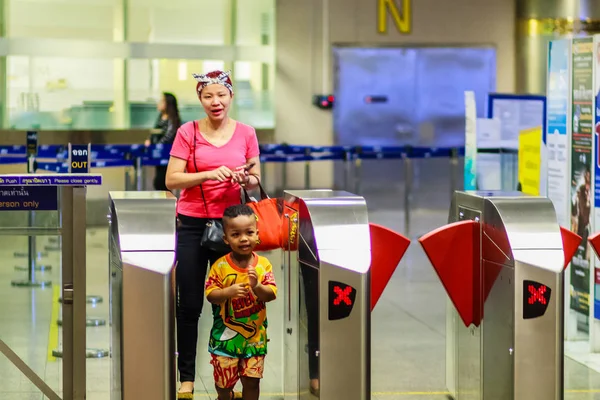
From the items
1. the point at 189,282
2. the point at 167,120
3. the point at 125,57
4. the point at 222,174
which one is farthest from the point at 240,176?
the point at 125,57

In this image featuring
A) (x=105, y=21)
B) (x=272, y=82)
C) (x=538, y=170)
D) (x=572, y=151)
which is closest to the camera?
(x=572, y=151)

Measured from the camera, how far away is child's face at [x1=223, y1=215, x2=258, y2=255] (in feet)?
15.0

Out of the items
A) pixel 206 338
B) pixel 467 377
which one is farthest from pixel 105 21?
pixel 467 377

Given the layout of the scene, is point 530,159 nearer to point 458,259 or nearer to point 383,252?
point 458,259

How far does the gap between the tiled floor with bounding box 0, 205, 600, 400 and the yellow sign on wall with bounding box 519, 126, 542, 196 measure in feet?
3.83

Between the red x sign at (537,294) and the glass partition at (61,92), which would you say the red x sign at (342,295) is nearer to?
the red x sign at (537,294)

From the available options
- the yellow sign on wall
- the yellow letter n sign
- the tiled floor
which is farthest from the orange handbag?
the yellow letter n sign

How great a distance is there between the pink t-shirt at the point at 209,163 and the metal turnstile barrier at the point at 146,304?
34.1 inches

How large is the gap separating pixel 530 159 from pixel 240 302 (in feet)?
12.6

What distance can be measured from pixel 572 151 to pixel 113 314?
3.66 meters

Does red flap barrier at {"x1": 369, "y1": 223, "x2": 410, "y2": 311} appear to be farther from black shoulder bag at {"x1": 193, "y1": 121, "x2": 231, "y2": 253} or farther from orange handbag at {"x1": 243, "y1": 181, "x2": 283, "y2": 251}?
black shoulder bag at {"x1": 193, "y1": 121, "x2": 231, "y2": 253}

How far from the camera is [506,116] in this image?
29.8ft

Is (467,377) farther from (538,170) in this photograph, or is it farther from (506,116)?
(506,116)

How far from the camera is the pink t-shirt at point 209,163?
5.07m
